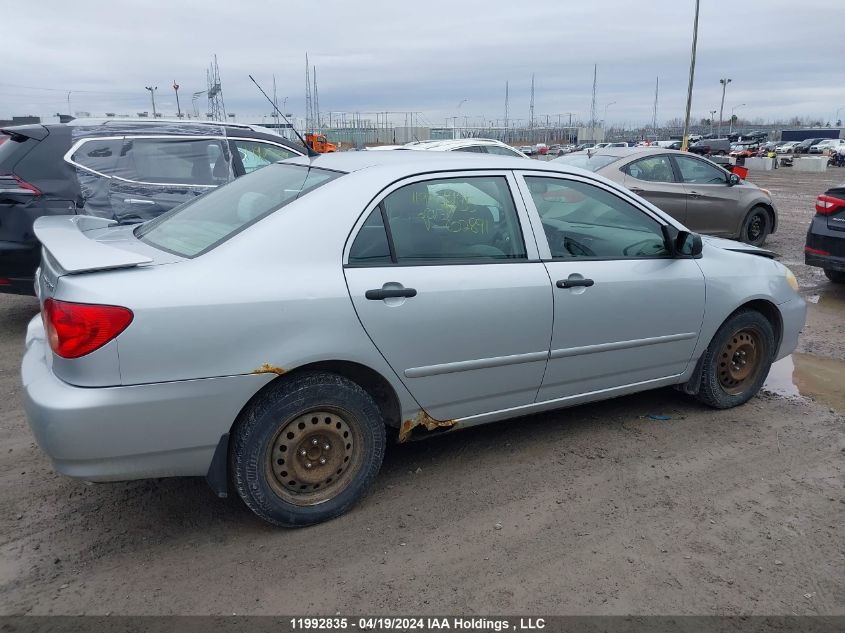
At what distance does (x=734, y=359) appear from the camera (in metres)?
4.73

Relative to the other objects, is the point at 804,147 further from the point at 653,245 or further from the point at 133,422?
the point at 133,422

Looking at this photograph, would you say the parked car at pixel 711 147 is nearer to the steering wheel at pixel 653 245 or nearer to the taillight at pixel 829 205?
the taillight at pixel 829 205

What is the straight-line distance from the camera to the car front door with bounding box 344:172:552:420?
328cm

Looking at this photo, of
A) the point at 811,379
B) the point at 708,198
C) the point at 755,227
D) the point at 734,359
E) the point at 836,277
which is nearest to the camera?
the point at 734,359

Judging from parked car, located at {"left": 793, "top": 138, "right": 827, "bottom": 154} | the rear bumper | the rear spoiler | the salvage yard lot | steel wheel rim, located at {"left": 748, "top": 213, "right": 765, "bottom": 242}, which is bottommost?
parked car, located at {"left": 793, "top": 138, "right": 827, "bottom": 154}

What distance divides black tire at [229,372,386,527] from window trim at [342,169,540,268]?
0.60 m

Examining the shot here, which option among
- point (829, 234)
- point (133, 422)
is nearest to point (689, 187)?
point (829, 234)

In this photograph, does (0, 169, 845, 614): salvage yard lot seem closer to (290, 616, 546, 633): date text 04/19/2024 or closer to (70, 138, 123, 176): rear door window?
(290, 616, 546, 633): date text 04/19/2024

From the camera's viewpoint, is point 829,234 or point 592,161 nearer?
point 829,234

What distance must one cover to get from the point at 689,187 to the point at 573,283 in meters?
7.54

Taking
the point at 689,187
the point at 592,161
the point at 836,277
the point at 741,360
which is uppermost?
the point at 592,161

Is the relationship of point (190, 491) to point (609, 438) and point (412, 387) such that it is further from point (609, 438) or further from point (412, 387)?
point (609, 438)

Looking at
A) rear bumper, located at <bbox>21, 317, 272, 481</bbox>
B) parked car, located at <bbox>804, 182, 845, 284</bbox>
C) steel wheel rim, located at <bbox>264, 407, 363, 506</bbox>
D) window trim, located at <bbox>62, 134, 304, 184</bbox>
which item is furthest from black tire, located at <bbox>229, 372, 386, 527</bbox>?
parked car, located at <bbox>804, 182, 845, 284</bbox>

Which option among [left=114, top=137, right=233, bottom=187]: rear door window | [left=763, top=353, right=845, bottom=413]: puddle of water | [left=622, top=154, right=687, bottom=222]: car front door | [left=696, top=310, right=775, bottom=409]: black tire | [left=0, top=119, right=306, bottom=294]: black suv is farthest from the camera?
[left=622, top=154, right=687, bottom=222]: car front door
